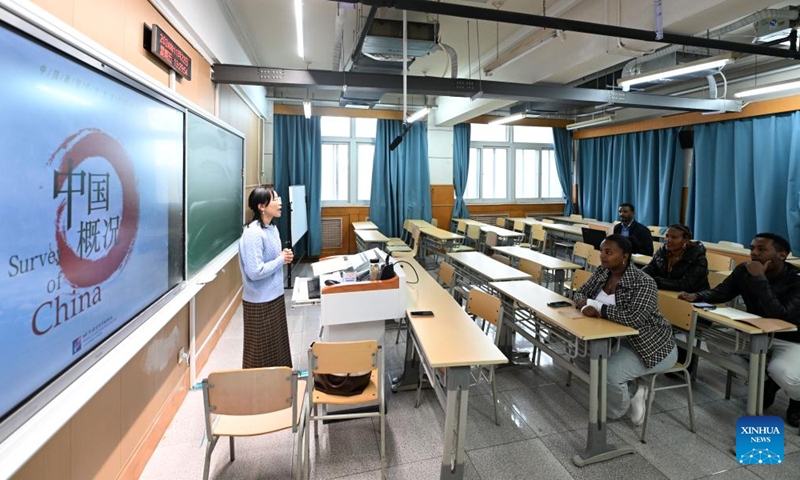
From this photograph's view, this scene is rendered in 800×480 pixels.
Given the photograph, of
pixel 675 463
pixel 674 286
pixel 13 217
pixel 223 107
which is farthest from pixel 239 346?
pixel 674 286

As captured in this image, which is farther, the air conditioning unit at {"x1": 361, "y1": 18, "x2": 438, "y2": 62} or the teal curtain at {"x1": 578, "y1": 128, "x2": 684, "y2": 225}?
the teal curtain at {"x1": 578, "y1": 128, "x2": 684, "y2": 225}

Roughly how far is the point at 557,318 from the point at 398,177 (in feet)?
20.0

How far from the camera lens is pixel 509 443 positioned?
7.96 ft

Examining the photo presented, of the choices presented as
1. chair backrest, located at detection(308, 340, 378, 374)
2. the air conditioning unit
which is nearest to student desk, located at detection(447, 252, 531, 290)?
chair backrest, located at detection(308, 340, 378, 374)

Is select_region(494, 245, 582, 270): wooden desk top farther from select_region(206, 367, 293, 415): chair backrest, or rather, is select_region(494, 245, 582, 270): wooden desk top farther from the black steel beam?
select_region(206, 367, 293, 415): chair backrest

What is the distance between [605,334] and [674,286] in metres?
1.60

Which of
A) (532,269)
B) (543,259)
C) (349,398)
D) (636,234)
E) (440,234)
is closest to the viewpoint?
(349,398)

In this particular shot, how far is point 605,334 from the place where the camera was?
2211 mm

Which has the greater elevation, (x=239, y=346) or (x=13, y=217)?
(x=13, y=217)

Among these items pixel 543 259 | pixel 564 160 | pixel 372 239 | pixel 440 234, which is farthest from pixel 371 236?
pixel 564 160

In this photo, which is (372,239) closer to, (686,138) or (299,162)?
(299,162)

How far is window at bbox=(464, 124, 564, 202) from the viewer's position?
30.1ft

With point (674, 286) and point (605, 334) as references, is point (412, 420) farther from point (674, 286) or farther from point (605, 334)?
point (674, 286)

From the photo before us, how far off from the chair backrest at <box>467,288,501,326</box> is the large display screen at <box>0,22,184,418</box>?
2117mm
